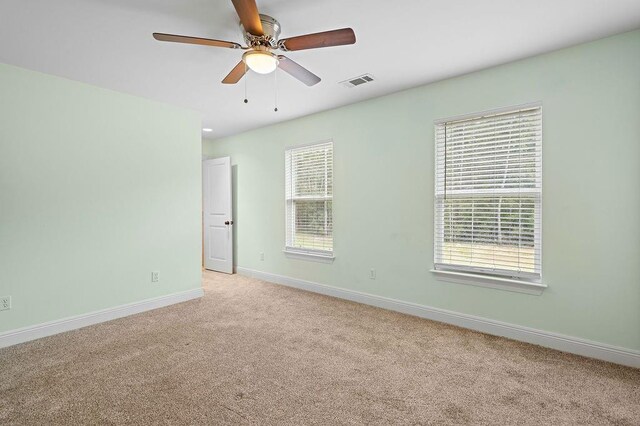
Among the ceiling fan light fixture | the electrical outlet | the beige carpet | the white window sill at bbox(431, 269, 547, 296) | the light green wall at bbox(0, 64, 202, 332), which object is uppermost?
the ceiling fan light fixture

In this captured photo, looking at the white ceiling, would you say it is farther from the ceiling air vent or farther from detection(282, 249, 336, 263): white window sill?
detection(282, 249, 336, 263): white window sill

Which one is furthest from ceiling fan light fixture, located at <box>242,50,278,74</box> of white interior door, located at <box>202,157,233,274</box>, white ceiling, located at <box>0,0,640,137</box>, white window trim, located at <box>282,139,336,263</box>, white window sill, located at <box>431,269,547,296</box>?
white interior door, located at <box>202,157,233,274</box>

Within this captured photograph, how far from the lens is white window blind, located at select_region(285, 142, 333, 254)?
442 cm

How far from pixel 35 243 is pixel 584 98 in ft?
16.4

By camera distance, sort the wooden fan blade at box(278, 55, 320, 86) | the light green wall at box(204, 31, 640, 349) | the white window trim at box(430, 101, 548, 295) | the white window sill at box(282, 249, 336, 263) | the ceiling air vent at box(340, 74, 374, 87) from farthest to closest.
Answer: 1. the white window sill at box(282, 249, 336, 263)
2. the ceiling air vent at box(340, 74, 374, 87)
3. the white window trim at box(430, 101, 548, 295)
4. the light green wall at box(204, 31, 640, 349)
5. the wooden fan blade at box(278, 55, 320, 86)

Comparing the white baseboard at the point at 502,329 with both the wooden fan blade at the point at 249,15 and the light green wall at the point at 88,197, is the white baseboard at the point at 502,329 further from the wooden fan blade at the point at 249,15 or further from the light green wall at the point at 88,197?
the wooden fan blade at the point at 249,15

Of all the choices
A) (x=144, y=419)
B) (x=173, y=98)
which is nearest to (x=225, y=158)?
(x=173, y=98)

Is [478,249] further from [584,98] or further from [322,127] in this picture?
[322,127]

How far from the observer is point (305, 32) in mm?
2395

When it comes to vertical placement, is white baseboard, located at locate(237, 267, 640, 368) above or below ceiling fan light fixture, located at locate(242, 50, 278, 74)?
below

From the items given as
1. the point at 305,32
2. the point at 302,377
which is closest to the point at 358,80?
the point at 305,32

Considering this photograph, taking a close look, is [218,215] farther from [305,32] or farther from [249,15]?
[249,15]

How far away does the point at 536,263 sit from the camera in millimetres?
2816

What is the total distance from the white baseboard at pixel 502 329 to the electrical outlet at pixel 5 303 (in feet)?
10.4
